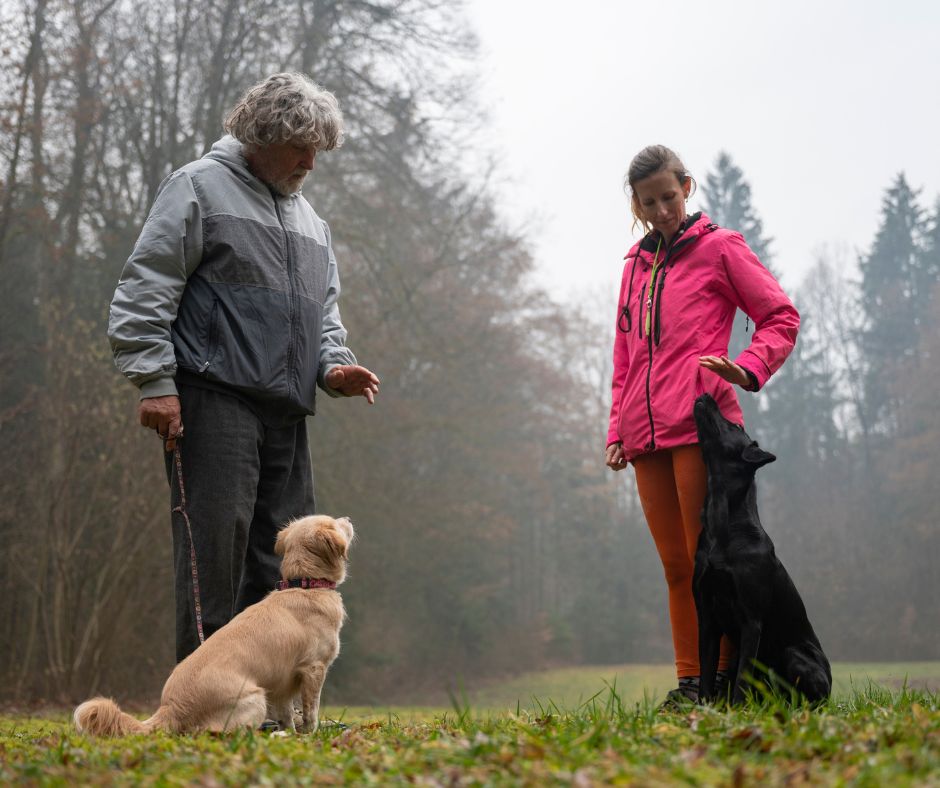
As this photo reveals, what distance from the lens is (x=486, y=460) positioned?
23.5 m

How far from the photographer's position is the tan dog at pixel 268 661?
3.47m

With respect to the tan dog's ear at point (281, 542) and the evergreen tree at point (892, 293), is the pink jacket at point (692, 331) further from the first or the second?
the evergreen tree at point (892, 293)

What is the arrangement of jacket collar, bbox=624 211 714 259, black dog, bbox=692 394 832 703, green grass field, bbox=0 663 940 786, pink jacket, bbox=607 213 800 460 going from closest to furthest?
1. green grass field, bbox=0 663 940 786
2. black dog, bbox=692 394 832 703
3. pink jacket, bbox=607 213 800 460
4. jacket collar, bbox=624 211 714 259

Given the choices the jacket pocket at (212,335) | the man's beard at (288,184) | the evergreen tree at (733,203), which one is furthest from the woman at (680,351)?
the evergreen tree at (733,203)

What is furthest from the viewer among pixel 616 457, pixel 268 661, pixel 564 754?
pixel 616 457

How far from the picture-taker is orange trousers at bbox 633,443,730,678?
424 centimetres

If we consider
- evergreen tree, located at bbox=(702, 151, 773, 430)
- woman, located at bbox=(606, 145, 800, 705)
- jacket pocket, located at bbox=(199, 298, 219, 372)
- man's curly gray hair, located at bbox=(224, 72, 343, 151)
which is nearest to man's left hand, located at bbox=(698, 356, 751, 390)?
woman, located at bbox=(606, 145, 800, 705)

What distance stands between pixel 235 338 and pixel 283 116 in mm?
956

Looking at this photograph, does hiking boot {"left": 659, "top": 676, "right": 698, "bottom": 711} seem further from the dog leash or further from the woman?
the dog leash

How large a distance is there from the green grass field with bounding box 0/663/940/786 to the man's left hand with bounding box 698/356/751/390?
1334 millimetres

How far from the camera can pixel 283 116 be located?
416 cm

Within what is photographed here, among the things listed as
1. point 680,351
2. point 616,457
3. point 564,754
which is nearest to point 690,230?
point 680,351

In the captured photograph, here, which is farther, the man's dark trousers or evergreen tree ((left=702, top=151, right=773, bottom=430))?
evergreen tree ((left=702, top=151, right=773, bottom=430))

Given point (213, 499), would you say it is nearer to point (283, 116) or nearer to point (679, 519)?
point (283, 116)
